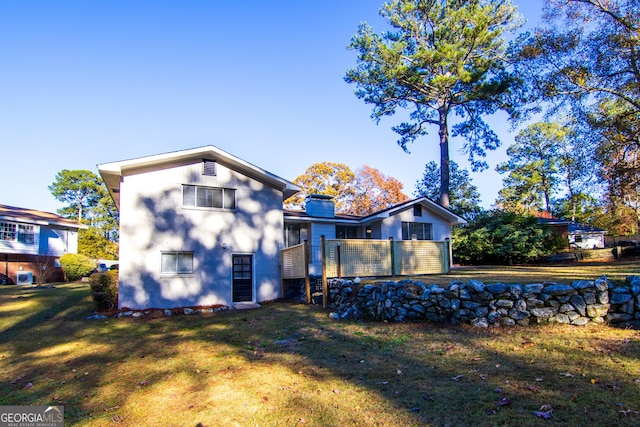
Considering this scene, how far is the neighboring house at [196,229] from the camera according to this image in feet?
42.1

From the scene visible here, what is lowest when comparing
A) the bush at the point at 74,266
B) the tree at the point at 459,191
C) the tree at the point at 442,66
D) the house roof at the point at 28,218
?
the bush at the point at 74,266

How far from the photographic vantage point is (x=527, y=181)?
140 feet

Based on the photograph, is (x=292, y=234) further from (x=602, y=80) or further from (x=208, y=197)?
(x=602, y=80)

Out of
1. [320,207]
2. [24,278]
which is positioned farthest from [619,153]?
[24,278]

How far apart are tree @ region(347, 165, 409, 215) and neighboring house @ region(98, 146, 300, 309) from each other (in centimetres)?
2437

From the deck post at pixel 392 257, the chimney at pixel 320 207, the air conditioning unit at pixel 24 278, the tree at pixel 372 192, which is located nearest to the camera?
the deck post at pixel 392 257

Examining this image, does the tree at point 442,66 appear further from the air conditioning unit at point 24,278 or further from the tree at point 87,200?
the tree at point 87,200

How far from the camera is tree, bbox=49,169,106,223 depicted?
39594mm

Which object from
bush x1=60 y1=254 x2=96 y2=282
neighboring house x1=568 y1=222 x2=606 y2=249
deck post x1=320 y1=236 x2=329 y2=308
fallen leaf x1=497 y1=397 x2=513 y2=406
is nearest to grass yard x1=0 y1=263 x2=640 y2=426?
fallen leaf x1=497 y1=397 x2=513 y2=406

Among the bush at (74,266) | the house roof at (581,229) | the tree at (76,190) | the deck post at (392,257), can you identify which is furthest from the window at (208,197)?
the house roof at (581,229)

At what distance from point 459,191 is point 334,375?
34.0 meters

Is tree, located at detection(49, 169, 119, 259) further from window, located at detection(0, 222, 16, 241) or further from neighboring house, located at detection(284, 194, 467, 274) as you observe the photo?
neighboring house, located at detection(284, 194, 467, 274)

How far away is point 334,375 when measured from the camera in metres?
5.62

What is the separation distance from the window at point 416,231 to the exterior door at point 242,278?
959 cm
